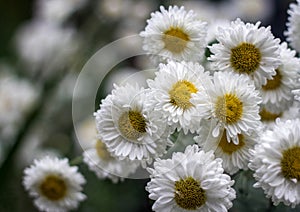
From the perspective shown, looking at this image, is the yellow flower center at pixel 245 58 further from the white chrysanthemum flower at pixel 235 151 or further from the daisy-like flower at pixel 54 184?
the daisy-like flower at pixel 54 184

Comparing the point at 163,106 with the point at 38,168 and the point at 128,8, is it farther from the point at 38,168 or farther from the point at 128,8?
the point at 128,8

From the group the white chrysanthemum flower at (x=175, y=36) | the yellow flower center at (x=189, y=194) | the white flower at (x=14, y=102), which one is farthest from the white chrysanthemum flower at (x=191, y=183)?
the white flower at (x=14, y=102)

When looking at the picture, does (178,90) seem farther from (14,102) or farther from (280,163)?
(14,102)

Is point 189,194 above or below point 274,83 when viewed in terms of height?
below

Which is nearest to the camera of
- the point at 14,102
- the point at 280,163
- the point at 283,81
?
the point at 280,163

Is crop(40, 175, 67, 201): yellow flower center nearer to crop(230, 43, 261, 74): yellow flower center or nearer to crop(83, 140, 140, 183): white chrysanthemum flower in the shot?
crop(83, 140, 140, 183): white chrysanthemum flower

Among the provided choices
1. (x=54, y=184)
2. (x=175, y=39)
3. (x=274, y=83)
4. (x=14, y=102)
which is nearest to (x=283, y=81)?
(x=274, y=83)

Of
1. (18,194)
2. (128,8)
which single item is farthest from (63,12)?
(18,194)
